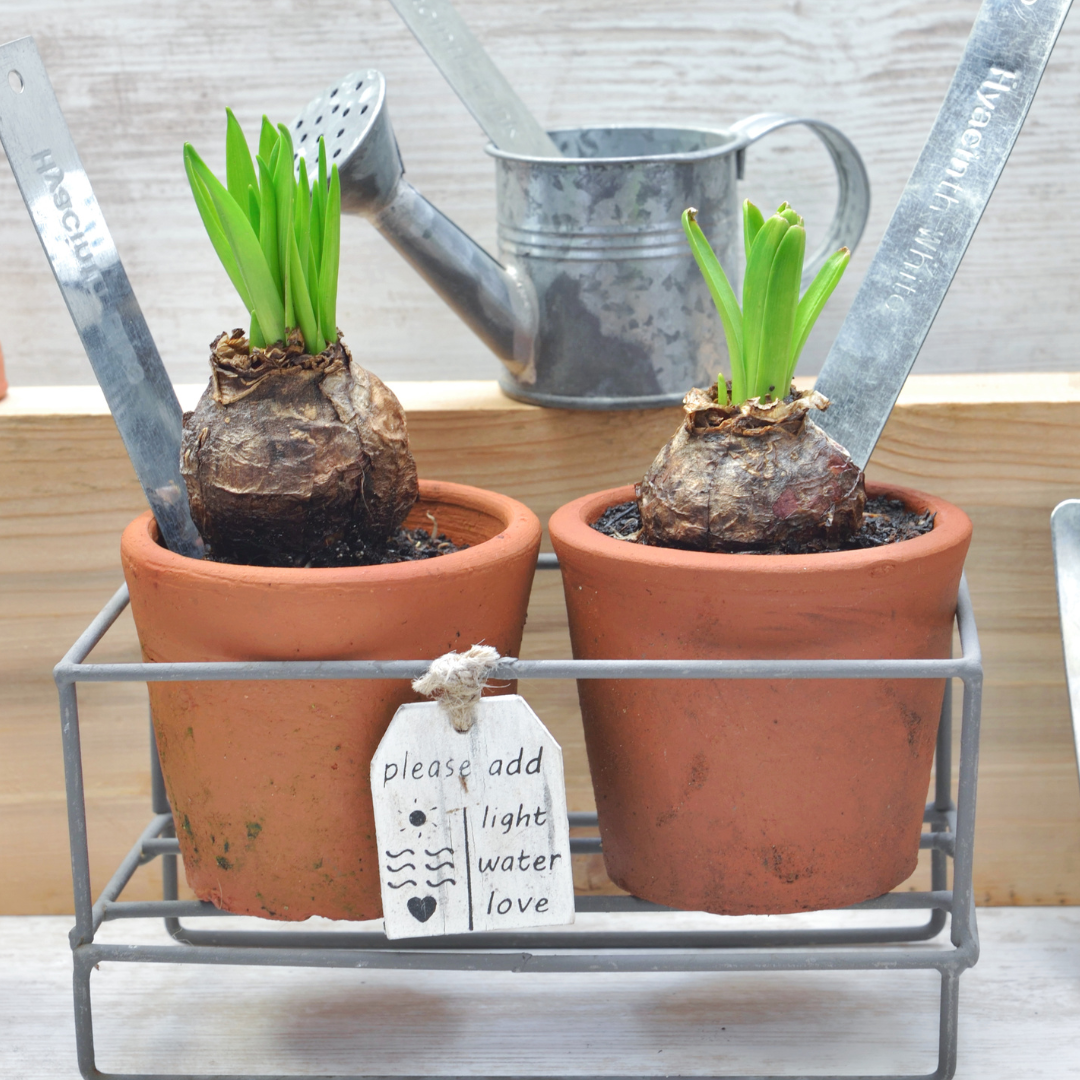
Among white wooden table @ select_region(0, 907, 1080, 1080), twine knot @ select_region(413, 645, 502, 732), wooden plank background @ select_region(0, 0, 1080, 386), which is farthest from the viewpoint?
wooden plank background @ select_region(0, 0, 1080, 386)

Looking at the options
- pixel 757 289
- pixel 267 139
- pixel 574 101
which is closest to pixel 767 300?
pixel 757 289

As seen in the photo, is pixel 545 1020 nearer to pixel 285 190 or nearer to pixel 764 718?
pixel 764 718

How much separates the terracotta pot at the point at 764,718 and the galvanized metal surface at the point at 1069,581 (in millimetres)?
127

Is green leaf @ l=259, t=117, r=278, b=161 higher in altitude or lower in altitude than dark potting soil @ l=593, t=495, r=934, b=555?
higher

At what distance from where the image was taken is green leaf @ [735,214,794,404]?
1.61 feet

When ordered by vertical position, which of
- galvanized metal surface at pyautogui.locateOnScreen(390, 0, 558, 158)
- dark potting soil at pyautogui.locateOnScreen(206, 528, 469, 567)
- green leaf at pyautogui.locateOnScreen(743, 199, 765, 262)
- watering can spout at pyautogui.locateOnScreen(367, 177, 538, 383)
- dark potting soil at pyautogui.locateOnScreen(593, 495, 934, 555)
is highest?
galvanized metal surface at pyautogui.locateOnScreen(390, 0, 558, 158)

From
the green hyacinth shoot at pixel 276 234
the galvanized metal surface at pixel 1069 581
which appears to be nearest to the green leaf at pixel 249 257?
the green hyacinth shoot at pixel 276 234

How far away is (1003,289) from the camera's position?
79 centimetres

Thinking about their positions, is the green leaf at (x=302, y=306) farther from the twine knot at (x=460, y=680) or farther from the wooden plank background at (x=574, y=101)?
the wooden plank background at (x=574, y=101)

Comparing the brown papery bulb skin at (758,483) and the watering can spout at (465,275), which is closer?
the brown papery bulb skin at (758,483)

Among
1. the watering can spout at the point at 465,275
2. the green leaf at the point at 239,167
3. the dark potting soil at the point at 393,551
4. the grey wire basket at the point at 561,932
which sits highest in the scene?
the green leaf at the point at 239,167

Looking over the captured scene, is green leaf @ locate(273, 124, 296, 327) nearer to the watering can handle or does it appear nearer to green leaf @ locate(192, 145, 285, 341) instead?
green leaf @ locate(192, 145, 285, 341)

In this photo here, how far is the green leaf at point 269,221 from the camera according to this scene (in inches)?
19.5

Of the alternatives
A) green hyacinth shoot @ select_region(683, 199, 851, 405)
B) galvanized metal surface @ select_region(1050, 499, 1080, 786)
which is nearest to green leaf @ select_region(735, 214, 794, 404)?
green hyacinth shoot @ select_region(683, 199, 851, 405)
